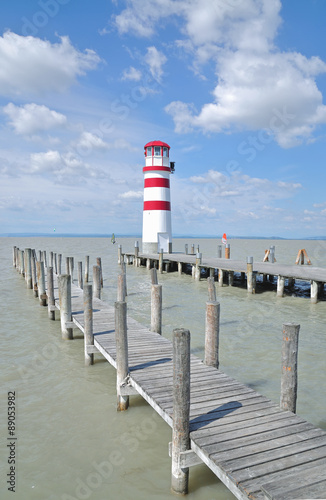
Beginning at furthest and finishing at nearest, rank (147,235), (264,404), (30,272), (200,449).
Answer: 1. (147,235)
2. (30,272)
3. (264,404)
4. (200,449)

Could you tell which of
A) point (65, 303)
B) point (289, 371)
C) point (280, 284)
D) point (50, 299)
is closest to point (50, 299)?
point (50, 299)

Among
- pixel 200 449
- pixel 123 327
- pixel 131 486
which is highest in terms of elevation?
pixel 123 327

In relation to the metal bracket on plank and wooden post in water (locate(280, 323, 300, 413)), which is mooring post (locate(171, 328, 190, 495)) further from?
wooden post in water (locate(280, 323, 300, 413))

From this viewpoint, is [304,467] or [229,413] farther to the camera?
[229,413]

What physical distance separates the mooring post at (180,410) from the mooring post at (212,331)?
6.91ft

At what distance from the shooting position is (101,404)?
6977 mm

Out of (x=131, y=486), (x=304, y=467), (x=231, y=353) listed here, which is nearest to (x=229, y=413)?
(x=304, y=467)

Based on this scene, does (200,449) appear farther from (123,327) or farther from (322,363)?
(322,363)

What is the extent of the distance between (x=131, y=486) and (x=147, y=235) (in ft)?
82.4

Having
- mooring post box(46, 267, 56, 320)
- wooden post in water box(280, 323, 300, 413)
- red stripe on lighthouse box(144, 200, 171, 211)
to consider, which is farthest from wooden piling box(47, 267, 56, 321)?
red stripe on lighthouse box(144, 200, 171, 211)

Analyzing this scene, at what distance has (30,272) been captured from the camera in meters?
20.0

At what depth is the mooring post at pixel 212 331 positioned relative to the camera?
6711 millimetres

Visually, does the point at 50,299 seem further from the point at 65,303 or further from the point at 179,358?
the point at 179,358

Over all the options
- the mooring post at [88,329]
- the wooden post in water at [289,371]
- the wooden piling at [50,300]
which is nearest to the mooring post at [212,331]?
the wooden post in water at [289,371]
